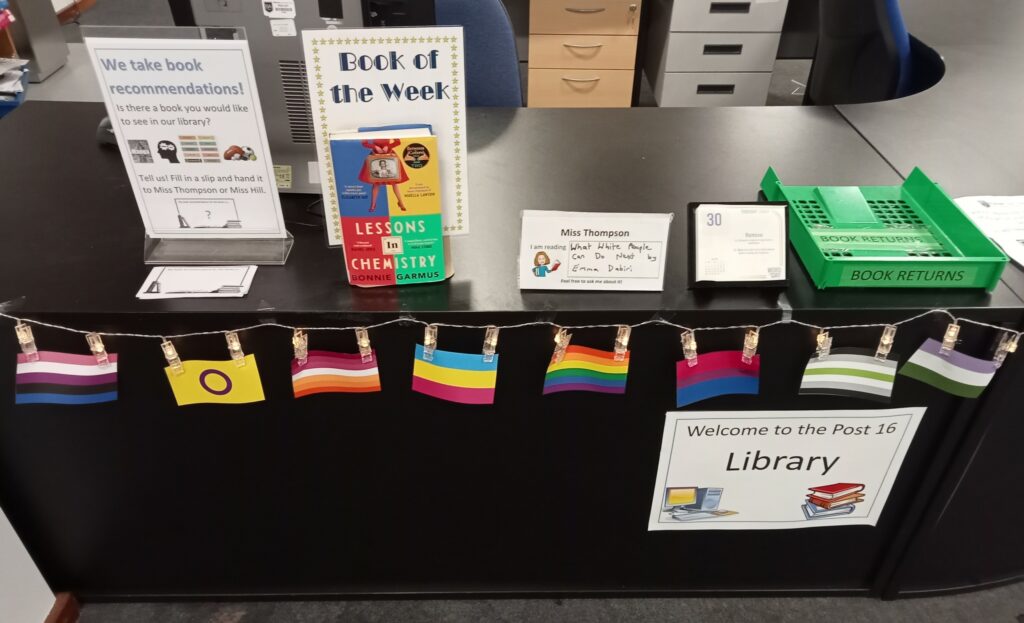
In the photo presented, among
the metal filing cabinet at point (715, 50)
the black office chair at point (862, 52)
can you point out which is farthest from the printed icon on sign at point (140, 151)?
the metal filing cabinet at point (715, 50)

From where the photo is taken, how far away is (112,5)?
4.78 metres

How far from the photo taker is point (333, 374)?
1075 millimetres

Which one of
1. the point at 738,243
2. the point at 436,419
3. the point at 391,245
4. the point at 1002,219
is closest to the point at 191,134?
the point at 391,245

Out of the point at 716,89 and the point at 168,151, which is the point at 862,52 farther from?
the point at 168,151

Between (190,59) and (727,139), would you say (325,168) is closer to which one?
(190,59)

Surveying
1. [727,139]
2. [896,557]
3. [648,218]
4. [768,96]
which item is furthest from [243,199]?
[768,96]

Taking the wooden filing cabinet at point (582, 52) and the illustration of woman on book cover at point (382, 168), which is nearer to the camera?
the illustration of woman on book cover at point (382, 168)

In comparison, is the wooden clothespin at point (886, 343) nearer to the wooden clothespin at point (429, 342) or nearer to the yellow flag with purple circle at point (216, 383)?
the wooden clothespin at point (429, 342)

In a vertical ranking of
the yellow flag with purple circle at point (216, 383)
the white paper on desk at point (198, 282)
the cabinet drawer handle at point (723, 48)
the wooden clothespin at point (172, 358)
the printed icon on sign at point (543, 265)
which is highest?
the printed icon on sign at point (543, 265)

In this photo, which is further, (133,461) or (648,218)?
(133,461)

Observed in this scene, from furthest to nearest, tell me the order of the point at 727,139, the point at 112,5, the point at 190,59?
the point at 112,5 → the point at 727,139 → the point at 190,59

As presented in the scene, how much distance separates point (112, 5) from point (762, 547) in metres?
5.20

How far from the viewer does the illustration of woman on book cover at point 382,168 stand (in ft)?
3.08

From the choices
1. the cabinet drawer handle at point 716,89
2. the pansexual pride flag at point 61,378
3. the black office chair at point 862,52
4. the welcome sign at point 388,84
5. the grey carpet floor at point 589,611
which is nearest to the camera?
the welcome sign at point 388,84
